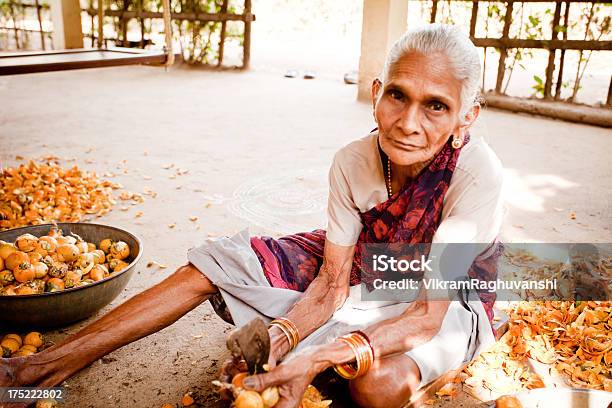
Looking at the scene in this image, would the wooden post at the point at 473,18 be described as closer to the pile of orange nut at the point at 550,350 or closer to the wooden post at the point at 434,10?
the wooden post at the point at 434,10

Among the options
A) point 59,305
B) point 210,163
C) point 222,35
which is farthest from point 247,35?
point 59,305

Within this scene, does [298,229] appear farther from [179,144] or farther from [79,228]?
[179,144]

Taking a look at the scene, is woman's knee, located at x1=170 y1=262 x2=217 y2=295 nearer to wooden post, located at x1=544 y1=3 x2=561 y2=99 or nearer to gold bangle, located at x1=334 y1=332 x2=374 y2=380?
gold bangle, located at x1=334 y1=332 x2=374 y2=380

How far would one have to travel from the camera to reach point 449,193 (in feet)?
5.95

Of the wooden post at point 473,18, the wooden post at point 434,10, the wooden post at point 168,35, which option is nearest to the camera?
the wooden post at point 168,35

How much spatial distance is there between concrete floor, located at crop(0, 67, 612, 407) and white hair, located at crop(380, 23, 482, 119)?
261 mm

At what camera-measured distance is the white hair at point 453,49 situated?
1.63 m

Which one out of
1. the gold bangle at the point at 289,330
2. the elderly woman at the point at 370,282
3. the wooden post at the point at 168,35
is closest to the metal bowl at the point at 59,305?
the elderly woman at the point at 370,282

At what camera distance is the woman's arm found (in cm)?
190

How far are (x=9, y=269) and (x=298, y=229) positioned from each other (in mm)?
1745

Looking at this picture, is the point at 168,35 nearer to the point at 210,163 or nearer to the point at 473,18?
the point at 210,163

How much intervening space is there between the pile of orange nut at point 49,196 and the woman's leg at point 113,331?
1.76 m

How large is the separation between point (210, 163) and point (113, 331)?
3111 mm
